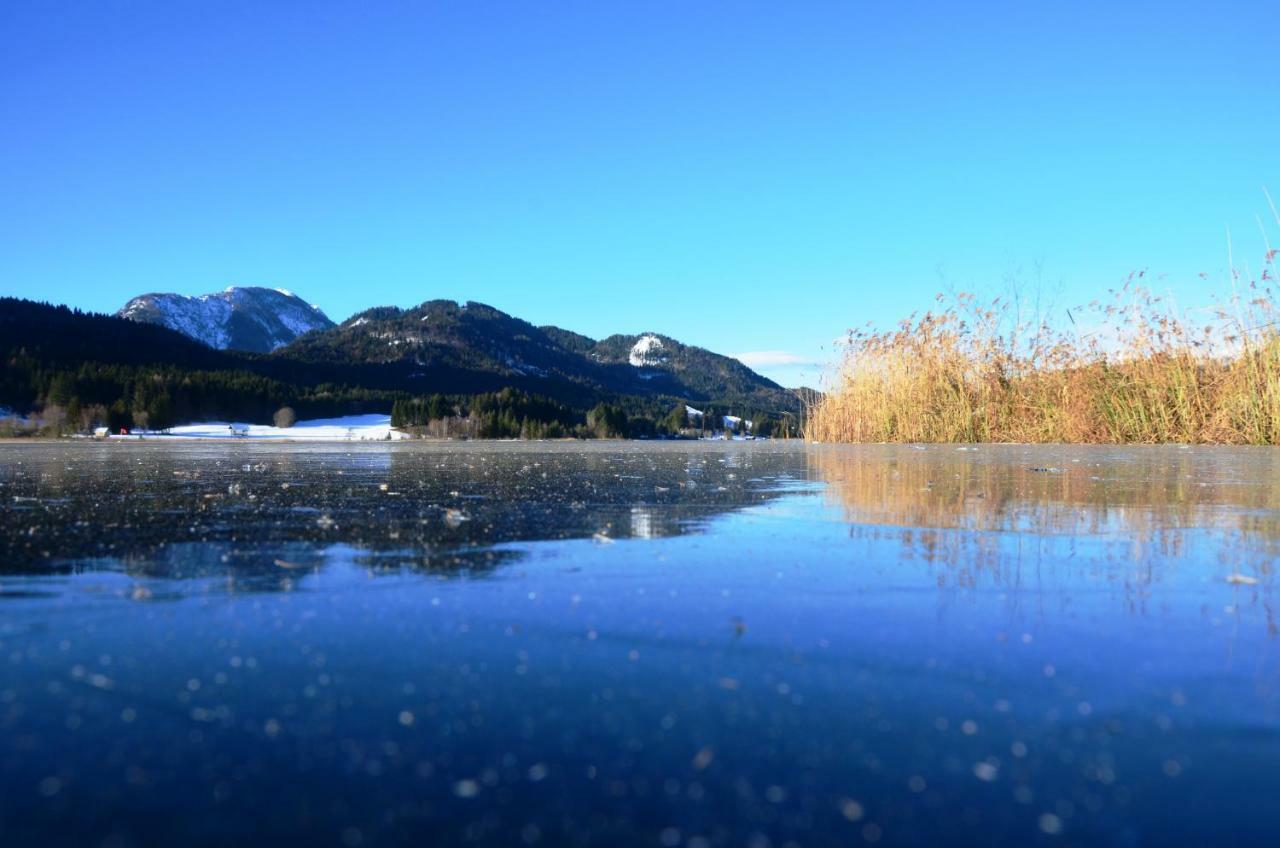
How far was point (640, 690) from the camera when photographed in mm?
1474

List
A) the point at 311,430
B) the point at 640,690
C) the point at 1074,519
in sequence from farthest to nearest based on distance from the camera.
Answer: the point at 311,430
the point at 1074,519
the point at 640,690

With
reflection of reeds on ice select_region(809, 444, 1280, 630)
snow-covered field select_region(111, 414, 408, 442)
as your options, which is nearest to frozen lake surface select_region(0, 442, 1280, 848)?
reflection of reeds on ice select_region(809, 444, 1280, 630)

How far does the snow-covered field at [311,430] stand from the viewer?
83.0m

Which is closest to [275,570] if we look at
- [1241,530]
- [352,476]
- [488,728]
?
[488,728]

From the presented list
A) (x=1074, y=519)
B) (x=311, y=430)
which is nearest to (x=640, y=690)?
(x=1074, y=519)

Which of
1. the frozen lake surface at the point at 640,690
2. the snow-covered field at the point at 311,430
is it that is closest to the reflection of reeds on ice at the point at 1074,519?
the frozen lake surface at the point at 640,690

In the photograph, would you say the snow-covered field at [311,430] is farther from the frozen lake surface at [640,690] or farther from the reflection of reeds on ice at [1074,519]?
the frozen lake surface at [640,690]

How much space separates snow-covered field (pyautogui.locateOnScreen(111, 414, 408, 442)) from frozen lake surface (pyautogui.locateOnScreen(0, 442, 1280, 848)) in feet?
262

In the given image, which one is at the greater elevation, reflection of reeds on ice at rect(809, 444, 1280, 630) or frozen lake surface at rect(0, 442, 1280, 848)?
reflection of reeds on ice at rect(809, 444, 1280, 630)

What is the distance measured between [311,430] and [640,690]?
361ft

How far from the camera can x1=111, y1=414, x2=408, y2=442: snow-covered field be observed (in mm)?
83000

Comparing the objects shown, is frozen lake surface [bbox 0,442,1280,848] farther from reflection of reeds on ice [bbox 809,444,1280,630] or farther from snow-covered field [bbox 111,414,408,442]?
snow-covered field [bbox 111,414,408,442]

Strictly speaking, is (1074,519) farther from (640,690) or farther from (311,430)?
(311,430)

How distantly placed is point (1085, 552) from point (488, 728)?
2511mm
